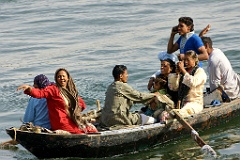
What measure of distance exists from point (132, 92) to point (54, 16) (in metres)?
14.3

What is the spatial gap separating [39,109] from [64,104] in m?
0.52

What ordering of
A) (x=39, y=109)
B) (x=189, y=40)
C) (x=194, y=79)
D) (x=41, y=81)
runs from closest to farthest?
(x=41, y=81)
(x=39, y=109)
(x=194, y=79)
(x=189, y=40)

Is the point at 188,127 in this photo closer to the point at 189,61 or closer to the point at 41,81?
the point at 189,61

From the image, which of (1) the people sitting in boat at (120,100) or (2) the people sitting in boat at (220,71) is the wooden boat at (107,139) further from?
(2) the people sitting in boat at (220,71)

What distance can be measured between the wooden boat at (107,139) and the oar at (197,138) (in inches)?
8.8

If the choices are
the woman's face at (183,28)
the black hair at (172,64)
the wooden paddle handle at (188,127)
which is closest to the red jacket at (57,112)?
the wooden paddle handle at (188,127)

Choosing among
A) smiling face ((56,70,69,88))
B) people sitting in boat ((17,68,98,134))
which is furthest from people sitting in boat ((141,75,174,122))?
smiling face ((56,70,69,88))

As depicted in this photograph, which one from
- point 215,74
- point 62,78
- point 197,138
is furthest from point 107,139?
point 215,74

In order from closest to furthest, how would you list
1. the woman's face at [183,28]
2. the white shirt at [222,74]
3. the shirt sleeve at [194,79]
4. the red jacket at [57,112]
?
the red jacket at [57,112] → the shirt sleeve at [194,79] → the woman's face at [183,28] → the white shirt at [222,74]


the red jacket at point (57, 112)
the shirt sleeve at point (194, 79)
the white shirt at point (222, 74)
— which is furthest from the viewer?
the white shirt at point (222, 74)

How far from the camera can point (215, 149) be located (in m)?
9.87

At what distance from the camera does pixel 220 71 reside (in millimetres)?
10727

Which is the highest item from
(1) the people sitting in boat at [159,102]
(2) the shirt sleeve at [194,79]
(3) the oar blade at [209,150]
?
(2) the shirt sleeve at [194,79]

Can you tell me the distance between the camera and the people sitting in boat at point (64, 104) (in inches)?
347
